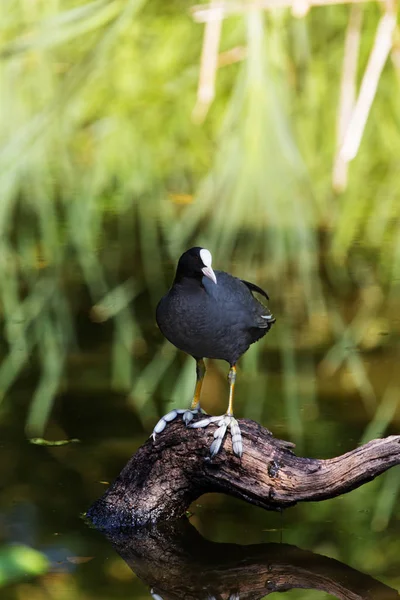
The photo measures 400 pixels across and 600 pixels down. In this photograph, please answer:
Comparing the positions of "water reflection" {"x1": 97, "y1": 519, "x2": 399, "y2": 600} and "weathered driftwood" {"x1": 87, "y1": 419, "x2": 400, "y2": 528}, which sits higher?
"weathered driftwood" {"x1": 87, "y1": 419, "x2": 400, "y2": 528}

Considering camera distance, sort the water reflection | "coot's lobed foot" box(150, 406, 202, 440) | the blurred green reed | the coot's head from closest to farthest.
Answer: the water reflection → the coot's head → "coot's lobed foot" box(150, 406, 202, 440) → the blurred green reed

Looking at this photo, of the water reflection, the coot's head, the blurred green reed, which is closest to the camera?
the water reflection

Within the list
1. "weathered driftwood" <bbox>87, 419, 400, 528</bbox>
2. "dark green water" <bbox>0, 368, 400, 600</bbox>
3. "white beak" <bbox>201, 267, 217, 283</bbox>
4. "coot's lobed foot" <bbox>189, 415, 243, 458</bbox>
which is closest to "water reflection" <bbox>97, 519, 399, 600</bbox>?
"dark green water" <bbox>0, 368, 400, 600</bbox>

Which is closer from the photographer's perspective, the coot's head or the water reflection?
the water reflection

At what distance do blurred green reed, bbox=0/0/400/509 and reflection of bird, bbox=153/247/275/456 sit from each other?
2.71 ft

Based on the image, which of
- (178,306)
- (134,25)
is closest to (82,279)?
(178,306)

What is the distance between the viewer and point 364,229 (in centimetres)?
709

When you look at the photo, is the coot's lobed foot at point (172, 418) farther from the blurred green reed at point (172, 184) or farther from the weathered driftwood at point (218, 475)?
the blurred green reed at point (172, 184)

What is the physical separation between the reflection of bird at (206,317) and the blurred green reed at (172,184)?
0.83m

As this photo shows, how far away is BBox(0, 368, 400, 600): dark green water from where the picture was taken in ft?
11.4

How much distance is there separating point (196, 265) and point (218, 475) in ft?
2.11

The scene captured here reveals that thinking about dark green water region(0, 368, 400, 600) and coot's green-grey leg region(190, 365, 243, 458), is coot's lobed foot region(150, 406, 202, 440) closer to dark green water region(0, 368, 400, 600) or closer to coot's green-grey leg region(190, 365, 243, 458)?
coot's green-grey leg region(190, 365, 243, 458)

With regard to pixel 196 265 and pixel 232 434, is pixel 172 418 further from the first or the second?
pixel 196 265

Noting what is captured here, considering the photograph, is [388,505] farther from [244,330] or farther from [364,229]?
[364,229]
